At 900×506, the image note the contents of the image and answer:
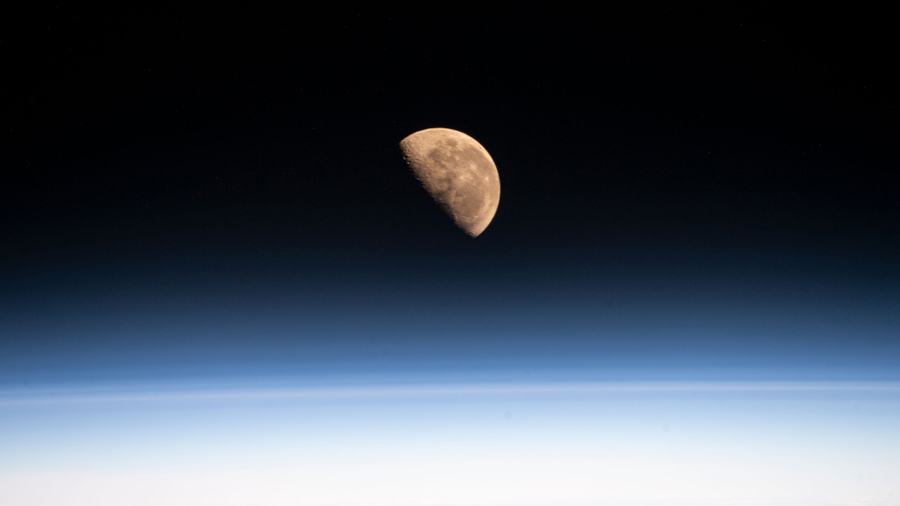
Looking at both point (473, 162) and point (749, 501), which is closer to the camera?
point (473, 162)

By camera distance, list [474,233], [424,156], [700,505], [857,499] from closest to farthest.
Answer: [424,156], [474,233], [857,499], [700,505]

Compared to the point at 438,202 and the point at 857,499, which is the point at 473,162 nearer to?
the point at 438,202

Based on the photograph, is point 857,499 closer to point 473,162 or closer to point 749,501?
point 749,501

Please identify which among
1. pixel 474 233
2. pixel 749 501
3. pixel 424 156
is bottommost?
pixel 474 233

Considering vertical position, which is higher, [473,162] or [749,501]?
[749,501]

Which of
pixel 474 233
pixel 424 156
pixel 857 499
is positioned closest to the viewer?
pixel 424 156

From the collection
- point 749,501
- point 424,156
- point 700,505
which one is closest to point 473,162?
point 424,156

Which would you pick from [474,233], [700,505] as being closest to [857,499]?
[700,505]
